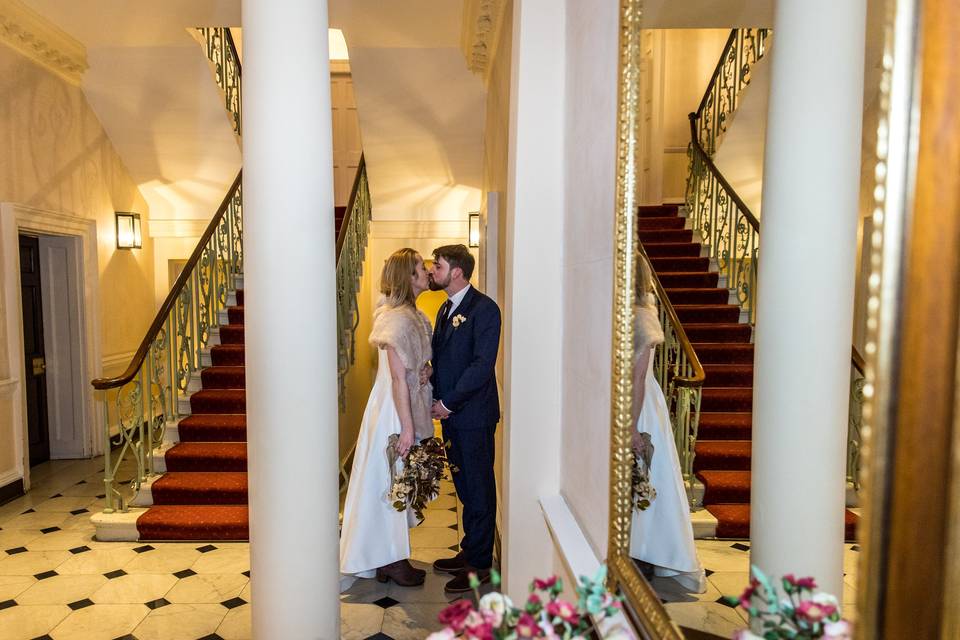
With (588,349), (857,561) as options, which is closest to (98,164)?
A: (588,349)

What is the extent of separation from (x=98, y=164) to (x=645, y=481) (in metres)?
6.94

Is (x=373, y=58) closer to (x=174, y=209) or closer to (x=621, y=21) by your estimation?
(x=174, y=209)

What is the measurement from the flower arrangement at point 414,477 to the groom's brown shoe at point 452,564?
59cm

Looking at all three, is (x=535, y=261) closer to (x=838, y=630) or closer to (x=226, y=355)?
(x=838, y=630)

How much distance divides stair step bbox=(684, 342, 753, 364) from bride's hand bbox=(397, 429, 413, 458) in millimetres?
2663

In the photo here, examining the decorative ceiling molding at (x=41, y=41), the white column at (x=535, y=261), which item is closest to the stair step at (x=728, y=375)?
the white column at (x=535, y=261)

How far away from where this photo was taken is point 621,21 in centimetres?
138

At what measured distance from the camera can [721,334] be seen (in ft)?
2.87

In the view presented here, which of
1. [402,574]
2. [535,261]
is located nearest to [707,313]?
[535,261]

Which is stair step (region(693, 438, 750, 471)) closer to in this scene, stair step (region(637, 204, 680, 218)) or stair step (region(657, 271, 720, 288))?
stair step (region(657, 271, 720, 288))

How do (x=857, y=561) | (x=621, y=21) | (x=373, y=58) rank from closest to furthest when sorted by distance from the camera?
(x=857, y=561) → (x=621, y=21) → (x=373, y=58)

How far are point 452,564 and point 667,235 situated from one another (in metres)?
3.17

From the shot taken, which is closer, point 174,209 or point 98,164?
point 98,164

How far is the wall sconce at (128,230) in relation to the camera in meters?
6.88
